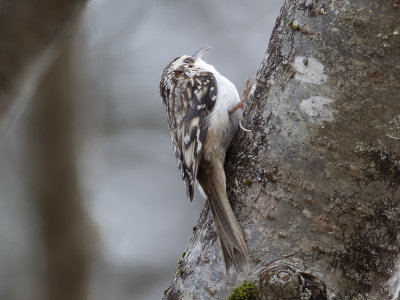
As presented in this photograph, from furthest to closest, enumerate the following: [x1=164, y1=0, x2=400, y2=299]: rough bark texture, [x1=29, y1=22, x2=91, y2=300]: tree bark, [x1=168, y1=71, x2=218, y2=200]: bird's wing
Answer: [x1=29, y1=22, x2=91, y2=300]: tree bark < [x1=168, y1=71, x2=218, y2=200]: bird's wing < [x1=164, y1=0, x2=400, y2=299]: rough bark texture

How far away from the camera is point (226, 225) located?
1.69 m

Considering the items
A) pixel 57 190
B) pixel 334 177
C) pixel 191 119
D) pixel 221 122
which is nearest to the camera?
pixel 334 177

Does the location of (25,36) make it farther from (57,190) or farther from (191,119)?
(57,190)

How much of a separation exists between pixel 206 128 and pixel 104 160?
3.50 meters

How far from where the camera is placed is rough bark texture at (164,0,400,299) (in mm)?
1586

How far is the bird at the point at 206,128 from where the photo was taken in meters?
1.77

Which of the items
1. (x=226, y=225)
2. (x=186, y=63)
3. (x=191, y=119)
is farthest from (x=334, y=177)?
(x=186, y=63)

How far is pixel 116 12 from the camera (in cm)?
579

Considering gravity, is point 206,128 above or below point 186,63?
below

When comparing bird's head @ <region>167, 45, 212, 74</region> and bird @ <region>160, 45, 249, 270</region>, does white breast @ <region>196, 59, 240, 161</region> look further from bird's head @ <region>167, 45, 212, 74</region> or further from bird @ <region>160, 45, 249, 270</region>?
→ bird's head @ <region>167, 45, 212, 74</region>

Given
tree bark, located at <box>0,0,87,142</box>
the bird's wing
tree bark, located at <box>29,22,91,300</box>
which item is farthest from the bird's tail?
tree bark, located at <box>29,22,91,300</box>

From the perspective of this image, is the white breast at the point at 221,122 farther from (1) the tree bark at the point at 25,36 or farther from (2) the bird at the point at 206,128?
(1) the tree bark at the point at 25,36

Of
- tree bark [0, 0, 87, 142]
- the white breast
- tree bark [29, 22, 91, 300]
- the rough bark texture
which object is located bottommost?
the rough bark texture

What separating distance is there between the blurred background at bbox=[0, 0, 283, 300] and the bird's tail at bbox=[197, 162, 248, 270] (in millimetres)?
1233
